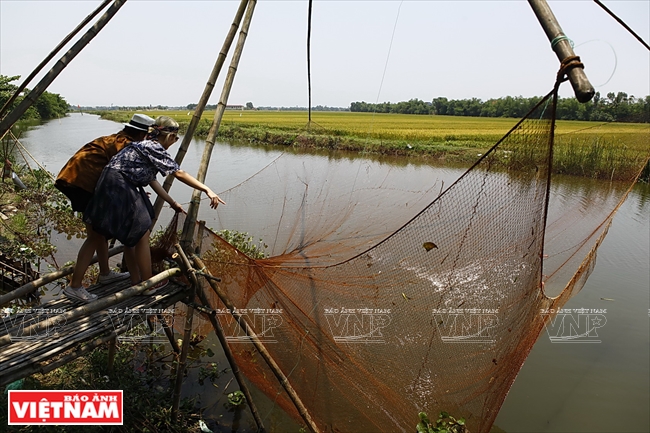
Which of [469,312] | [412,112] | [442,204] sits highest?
[412,112]

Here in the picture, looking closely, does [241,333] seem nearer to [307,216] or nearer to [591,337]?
[307,216]

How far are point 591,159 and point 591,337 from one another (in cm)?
801

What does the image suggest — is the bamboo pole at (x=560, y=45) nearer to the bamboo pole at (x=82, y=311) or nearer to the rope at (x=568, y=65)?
the rope at (x=568, y=65)

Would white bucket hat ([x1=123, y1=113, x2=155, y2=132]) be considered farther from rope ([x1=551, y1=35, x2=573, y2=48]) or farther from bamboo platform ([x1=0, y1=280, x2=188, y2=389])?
rope ([x1=551, y1=35, x2=573, y2=48])

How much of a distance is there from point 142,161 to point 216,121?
91 centimetres

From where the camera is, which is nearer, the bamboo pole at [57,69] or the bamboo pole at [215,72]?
the bamboo pole at [57,69]

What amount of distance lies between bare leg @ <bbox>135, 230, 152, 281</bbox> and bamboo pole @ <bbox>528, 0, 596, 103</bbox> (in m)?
2.29

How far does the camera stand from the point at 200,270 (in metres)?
2.39

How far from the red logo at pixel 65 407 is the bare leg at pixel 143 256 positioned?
90cm

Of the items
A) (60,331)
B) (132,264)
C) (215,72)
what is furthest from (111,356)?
(215,72)

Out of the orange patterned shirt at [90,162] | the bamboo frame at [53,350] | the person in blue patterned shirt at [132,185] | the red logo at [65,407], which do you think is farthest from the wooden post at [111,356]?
the orange patterned shirt at [90,162]

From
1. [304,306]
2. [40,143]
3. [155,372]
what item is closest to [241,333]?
[304,306]

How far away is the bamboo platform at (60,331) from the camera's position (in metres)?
1.97

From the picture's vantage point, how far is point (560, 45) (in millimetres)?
1808
